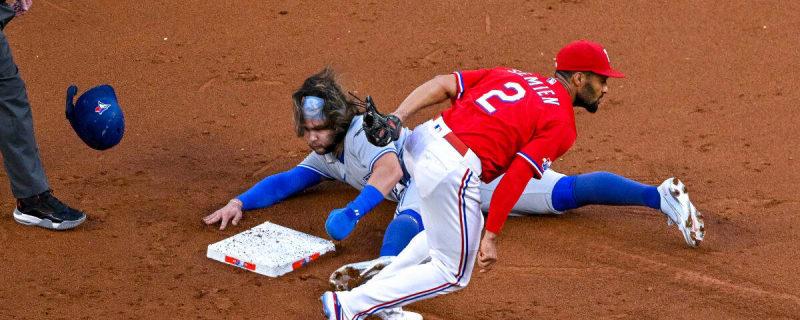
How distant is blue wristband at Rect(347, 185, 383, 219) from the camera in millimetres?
4645

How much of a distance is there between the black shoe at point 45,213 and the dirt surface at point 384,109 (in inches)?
2.5

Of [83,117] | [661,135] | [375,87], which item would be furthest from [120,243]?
[661,135]

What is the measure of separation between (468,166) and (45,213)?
8.59 feet

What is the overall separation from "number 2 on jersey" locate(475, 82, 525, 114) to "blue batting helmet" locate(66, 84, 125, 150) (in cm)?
232

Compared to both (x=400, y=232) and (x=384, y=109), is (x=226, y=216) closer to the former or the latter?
(x=400, y=232)

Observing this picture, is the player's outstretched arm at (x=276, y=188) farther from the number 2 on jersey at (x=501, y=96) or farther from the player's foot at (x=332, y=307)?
→ the number 2 on jersey at (x=501, y=96)

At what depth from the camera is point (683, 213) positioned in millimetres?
5035

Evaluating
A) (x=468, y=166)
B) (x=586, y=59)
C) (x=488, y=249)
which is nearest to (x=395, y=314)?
(x=488, y=249)

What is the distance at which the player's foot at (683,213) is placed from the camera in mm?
5035

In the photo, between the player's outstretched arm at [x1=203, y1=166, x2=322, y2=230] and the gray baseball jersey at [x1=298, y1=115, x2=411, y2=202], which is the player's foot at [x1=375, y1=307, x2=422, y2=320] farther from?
the player's outstretched arm at [x1=203, y1=166, x2=322, y2=230]

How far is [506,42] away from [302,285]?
3.94 metres

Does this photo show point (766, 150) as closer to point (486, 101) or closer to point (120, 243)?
point (486, 101)

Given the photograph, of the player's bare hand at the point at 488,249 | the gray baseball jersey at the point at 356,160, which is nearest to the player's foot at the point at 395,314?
the player's bare hand at the point at 488,249

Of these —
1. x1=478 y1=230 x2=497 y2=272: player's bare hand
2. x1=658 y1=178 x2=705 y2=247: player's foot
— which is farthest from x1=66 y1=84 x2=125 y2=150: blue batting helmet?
x1=658 y1=178 x2=705 y2=247: player's foot
